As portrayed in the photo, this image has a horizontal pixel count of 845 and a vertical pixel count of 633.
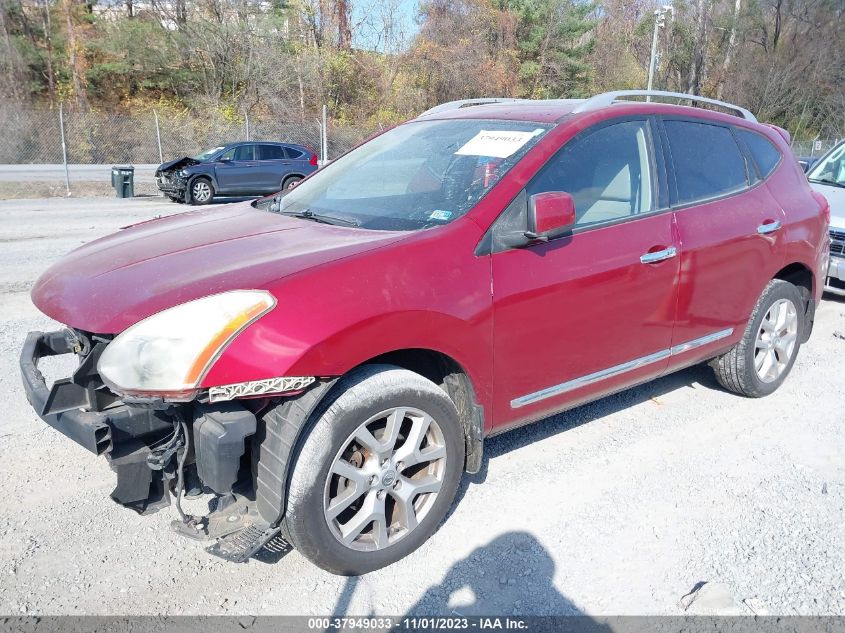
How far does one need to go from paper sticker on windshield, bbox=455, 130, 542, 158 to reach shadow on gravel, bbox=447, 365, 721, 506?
162 cm

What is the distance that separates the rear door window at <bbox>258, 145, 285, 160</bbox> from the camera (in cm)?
1833

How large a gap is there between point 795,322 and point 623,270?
2065 millimetres

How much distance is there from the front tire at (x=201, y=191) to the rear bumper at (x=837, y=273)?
14148mm

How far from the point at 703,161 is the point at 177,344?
320cm

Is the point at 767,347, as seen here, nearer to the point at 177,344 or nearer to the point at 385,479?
the point at 385,479

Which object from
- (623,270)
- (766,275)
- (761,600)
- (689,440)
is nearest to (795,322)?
(766,275)

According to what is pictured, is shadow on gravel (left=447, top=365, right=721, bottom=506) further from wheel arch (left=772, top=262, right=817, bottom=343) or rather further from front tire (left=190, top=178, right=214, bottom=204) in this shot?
front tire (left=190, top=178, right=214, bottom=204)

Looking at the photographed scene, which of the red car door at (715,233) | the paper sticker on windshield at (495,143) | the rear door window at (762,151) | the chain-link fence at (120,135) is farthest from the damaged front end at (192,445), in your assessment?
the chain-link fence at (120,135)

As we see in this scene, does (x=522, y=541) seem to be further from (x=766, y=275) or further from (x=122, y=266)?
(x=766, y=275)

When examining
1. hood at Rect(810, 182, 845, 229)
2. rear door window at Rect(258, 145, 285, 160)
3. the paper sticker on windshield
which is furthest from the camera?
rear door window at Rect(258, 145, 285, 160)

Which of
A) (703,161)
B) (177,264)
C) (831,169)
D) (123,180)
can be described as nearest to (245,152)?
(123,180)

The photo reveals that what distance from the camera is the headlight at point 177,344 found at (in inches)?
95.1

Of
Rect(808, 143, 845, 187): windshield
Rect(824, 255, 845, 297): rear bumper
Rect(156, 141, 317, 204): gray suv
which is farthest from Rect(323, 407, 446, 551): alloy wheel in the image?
Rect(156, 141, 317, 204): gray suv

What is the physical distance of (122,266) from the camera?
2986mm
